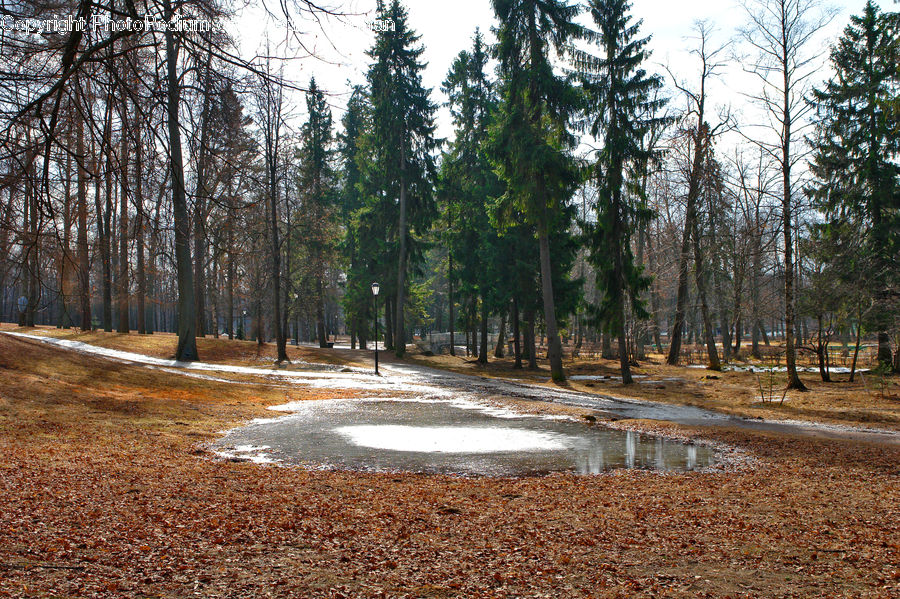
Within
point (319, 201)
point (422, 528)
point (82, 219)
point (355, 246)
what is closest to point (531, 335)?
point (355, 246)

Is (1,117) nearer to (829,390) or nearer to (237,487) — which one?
(237,487)

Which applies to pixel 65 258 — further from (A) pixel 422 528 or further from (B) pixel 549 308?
(B) pixel 549 308

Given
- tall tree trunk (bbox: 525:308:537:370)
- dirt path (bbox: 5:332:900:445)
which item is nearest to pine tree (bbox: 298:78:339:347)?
dirt path (bbox: 5:332:900:445)

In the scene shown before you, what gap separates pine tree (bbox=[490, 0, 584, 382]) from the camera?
2223 centimetres

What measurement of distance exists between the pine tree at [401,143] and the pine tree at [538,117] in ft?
37.5

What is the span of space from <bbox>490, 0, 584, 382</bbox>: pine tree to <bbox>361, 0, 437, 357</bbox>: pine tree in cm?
1144

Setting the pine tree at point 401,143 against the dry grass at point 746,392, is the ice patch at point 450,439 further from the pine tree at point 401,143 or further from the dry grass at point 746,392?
the pine tree at point 401,143

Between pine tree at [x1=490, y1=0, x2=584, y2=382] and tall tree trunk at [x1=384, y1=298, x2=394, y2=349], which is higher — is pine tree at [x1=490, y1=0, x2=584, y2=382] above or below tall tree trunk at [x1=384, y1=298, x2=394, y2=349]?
above

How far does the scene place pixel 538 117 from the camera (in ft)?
75.6

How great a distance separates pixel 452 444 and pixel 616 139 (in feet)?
52.9

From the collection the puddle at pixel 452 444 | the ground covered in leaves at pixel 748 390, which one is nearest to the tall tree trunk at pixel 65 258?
the puddle at pixel 452 444

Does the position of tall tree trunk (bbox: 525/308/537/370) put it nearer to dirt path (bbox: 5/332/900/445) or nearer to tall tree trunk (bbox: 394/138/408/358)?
dirt path (bbox: 5/332/900/445)

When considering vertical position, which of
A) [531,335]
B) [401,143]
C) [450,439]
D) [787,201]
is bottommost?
[450,439]

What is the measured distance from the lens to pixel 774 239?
17969 millimetres
